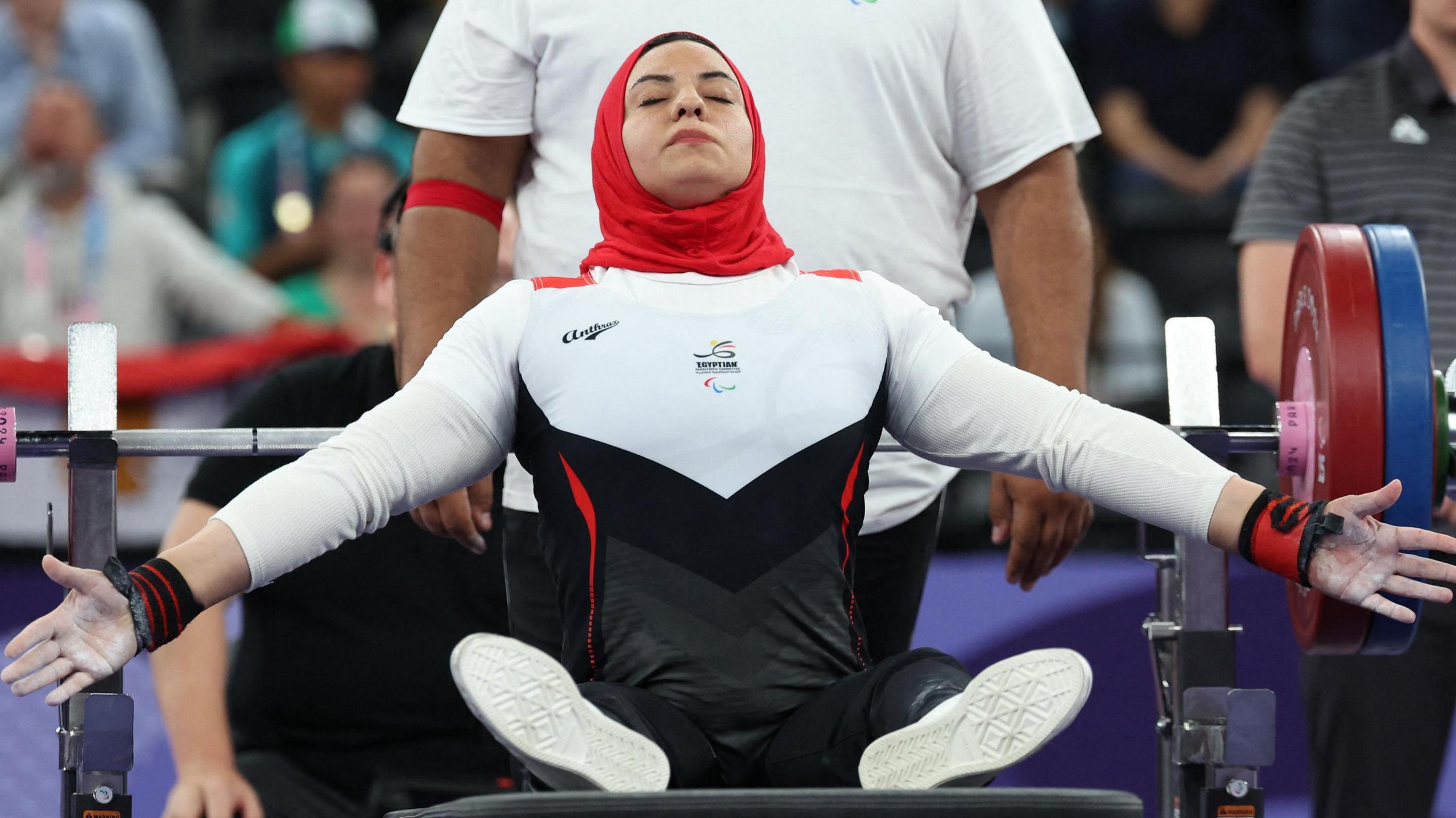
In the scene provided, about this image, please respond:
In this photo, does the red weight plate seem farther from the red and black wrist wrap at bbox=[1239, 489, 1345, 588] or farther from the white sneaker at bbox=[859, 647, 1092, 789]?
the white sneaker at bbox=[859, 647, 1092, 789]

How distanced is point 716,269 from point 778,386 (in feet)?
0.61

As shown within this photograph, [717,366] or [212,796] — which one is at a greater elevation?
[717,366]

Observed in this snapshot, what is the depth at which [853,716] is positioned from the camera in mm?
2053

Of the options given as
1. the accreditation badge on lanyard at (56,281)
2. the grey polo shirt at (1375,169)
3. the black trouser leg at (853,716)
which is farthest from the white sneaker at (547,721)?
the accreditation badge on lanyard at (56,281)

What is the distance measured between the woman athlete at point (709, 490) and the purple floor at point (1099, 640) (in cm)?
184

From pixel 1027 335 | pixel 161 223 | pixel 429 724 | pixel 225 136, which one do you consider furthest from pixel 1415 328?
pixel 225 136

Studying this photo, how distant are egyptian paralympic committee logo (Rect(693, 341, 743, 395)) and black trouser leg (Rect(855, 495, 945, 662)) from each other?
57 cm

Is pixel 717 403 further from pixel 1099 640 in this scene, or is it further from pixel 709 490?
pixel 1099 640

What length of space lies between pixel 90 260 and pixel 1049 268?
12.4 ft

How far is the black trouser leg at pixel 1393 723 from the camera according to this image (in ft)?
10.5

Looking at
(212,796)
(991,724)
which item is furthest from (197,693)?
(991,724)

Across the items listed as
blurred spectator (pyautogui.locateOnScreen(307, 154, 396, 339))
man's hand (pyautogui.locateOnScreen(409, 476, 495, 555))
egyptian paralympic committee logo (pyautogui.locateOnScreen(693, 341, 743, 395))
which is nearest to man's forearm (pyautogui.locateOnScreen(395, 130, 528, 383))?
man's hand (pyautogui.locateOnScreen(409, 476, 495, 555))

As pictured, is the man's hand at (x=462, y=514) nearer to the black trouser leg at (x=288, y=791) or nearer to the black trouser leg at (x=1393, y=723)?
the black trouser leg at (x=288, y=791)

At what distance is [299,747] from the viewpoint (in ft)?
10.4
